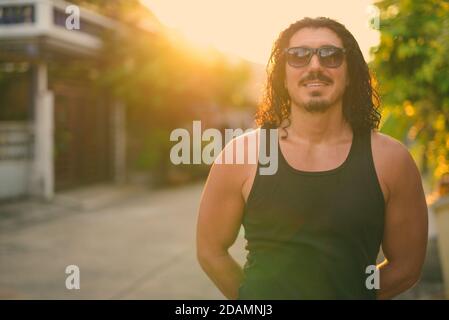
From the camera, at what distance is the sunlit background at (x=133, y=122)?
19.3 feet

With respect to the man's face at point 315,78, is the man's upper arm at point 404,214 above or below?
below

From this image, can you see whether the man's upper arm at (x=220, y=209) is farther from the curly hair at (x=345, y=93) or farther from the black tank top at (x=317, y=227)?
the curly hair at (x=345, y=93)

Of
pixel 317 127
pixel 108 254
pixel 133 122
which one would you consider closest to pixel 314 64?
pixel 317 127

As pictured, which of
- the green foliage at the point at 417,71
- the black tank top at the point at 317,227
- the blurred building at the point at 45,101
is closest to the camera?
the black tank top at the point at 317,227

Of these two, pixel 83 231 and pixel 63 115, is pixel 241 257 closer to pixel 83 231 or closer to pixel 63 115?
pixel 83 231

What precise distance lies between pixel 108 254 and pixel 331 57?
6161mm

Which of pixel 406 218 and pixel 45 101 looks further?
pixel 45 101

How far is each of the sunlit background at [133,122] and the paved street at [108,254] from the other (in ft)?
0.08

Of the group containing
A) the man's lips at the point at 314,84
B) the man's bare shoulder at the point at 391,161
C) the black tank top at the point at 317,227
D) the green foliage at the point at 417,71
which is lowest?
the black tank top at the point at 317,227

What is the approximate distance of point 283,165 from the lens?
1911mm

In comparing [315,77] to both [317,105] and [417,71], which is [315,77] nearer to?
[317,105]

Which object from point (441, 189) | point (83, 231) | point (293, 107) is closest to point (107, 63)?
point (83, 231)

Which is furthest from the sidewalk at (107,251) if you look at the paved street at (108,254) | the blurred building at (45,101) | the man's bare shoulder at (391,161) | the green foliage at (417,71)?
the man's bare shoulder at (391,161)

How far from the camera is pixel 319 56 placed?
2006mm
